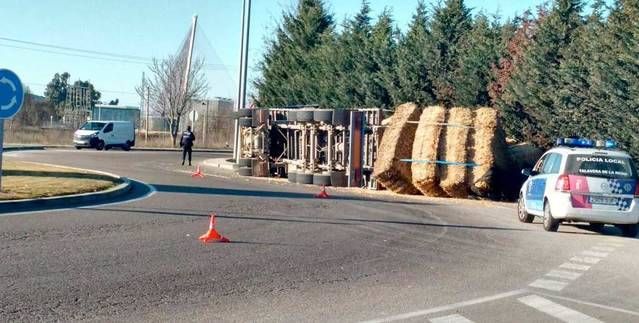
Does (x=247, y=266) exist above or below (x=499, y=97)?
below

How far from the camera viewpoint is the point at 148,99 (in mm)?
77688

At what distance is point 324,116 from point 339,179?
210cm

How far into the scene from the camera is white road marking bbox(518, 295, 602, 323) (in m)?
7.91

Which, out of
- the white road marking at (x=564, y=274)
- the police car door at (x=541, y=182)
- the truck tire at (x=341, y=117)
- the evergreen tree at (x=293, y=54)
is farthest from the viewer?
the evergreen tree at (x=293, y=54)

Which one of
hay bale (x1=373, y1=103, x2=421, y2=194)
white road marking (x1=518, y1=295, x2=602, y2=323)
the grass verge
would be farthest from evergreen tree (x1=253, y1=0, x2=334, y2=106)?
white road marking (x1=518, y1=295, x2=602, y2=323)

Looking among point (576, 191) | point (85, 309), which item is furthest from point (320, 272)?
point (576, 191)

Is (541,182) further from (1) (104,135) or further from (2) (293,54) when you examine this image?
(1) (104,135)

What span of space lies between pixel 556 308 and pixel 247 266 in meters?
3.80

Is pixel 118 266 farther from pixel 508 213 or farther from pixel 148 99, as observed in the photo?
pixel 148 99

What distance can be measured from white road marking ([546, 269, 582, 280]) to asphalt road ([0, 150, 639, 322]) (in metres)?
0.03

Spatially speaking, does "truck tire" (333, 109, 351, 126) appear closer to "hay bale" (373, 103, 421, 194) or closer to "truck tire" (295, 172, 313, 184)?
"hay bale" (373, 103, 421, 194)

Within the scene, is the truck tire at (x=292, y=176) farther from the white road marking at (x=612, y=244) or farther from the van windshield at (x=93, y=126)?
the van windshield at (x=93, y=126)

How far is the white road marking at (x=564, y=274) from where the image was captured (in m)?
10.4

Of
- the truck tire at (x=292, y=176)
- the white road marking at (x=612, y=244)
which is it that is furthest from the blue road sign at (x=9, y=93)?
the truck tire at (x=292, y=176)
